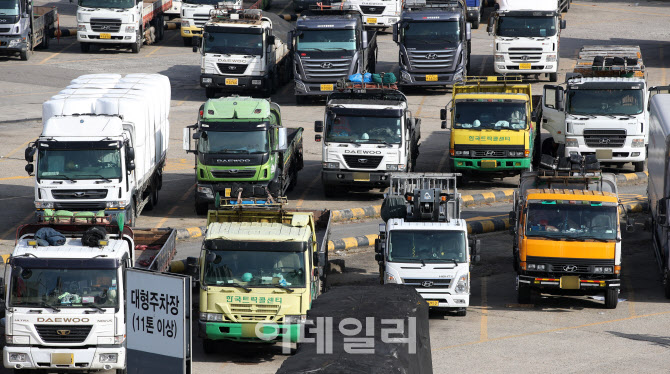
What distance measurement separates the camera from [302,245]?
18.8 m

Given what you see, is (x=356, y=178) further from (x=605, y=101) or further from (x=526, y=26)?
(x=526, y=26)

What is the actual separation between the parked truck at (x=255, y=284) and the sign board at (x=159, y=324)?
26.0 feet

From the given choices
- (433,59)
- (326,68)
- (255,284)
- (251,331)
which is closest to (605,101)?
(433,59)

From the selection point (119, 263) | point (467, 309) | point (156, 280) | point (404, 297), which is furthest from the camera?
point (467, 309)

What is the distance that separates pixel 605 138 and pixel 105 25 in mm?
23503

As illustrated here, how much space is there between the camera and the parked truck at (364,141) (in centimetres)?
2934

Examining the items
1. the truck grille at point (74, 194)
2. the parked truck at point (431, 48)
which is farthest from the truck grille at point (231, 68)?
the truck grille at point (74, 194)

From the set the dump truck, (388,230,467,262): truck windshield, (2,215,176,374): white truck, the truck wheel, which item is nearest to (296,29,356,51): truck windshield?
the dump truck

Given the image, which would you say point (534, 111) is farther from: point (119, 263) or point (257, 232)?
point (119, 263)

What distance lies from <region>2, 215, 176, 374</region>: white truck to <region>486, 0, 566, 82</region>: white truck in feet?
89.0

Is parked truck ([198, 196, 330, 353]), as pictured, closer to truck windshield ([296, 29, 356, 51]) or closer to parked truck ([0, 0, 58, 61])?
truck windshield ([296, 29, 356, 51])

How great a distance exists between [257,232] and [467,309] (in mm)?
4996

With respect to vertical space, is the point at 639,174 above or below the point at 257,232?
below

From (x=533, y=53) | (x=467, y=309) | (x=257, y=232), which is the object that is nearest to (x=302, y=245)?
(x=257, y=232)
